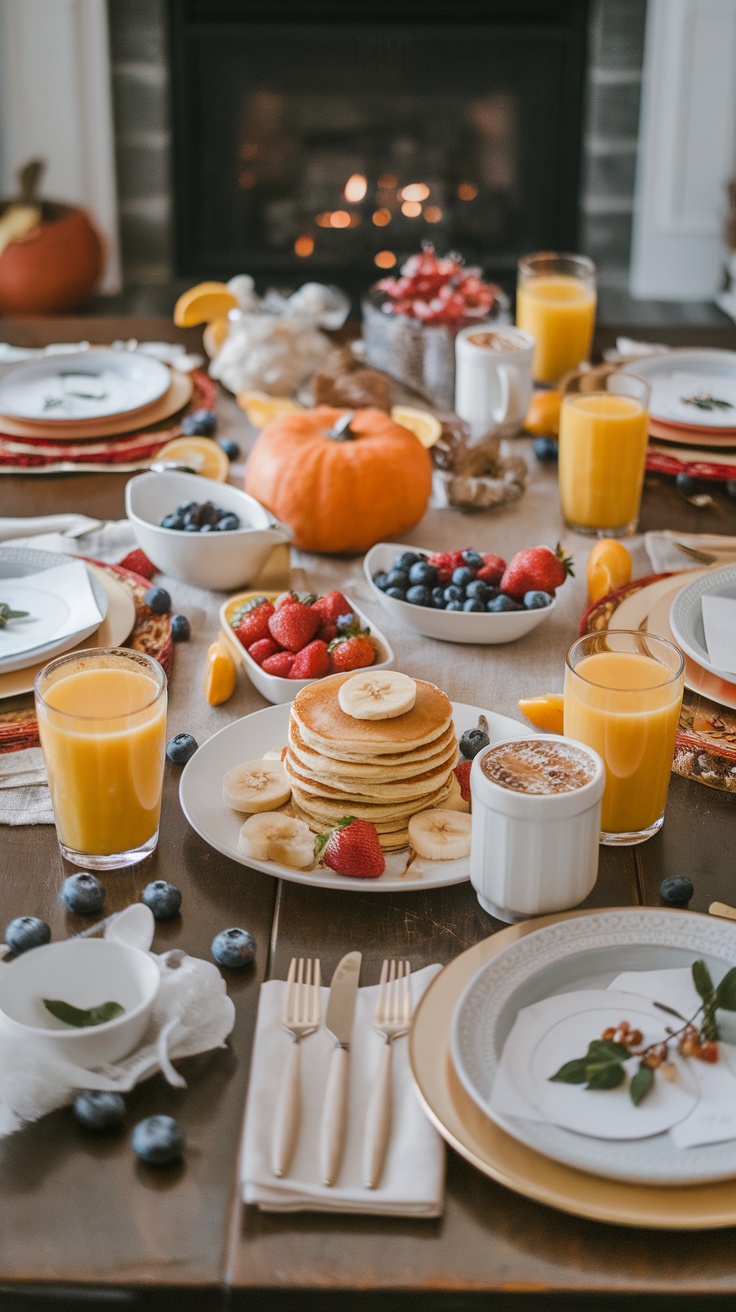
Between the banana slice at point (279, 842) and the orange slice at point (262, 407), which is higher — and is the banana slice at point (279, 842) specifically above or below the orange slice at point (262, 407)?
below

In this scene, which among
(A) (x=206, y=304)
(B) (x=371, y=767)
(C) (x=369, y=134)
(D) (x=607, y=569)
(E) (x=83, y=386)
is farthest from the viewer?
(C) (x=369, y=134)

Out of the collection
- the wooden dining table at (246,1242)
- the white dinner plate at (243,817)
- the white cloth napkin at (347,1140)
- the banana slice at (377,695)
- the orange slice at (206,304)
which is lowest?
the wooden dining table at (246,1242)

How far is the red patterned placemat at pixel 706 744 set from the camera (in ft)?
4.06

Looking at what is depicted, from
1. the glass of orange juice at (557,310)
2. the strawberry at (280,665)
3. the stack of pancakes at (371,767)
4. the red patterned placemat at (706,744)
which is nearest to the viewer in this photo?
the stack of pancakes at (371,767)

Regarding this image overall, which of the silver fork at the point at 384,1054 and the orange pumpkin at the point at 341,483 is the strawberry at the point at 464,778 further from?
the orange pumpkin at the point at 341,483

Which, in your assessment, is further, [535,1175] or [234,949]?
[234,949]

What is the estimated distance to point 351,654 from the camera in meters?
1.33

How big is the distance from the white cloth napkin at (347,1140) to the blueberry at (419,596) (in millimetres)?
628

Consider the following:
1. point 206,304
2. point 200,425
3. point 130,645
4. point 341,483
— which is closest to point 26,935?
point 130,645

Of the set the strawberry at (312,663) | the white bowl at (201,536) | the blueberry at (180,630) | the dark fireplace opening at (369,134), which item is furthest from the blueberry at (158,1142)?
the dark fireplace opening at (369,134)

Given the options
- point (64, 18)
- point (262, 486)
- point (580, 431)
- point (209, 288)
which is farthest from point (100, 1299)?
point (64, 18)

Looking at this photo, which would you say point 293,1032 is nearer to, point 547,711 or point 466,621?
point 547,711

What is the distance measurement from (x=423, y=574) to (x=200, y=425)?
69 centimetres

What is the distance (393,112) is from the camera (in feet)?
15.7
